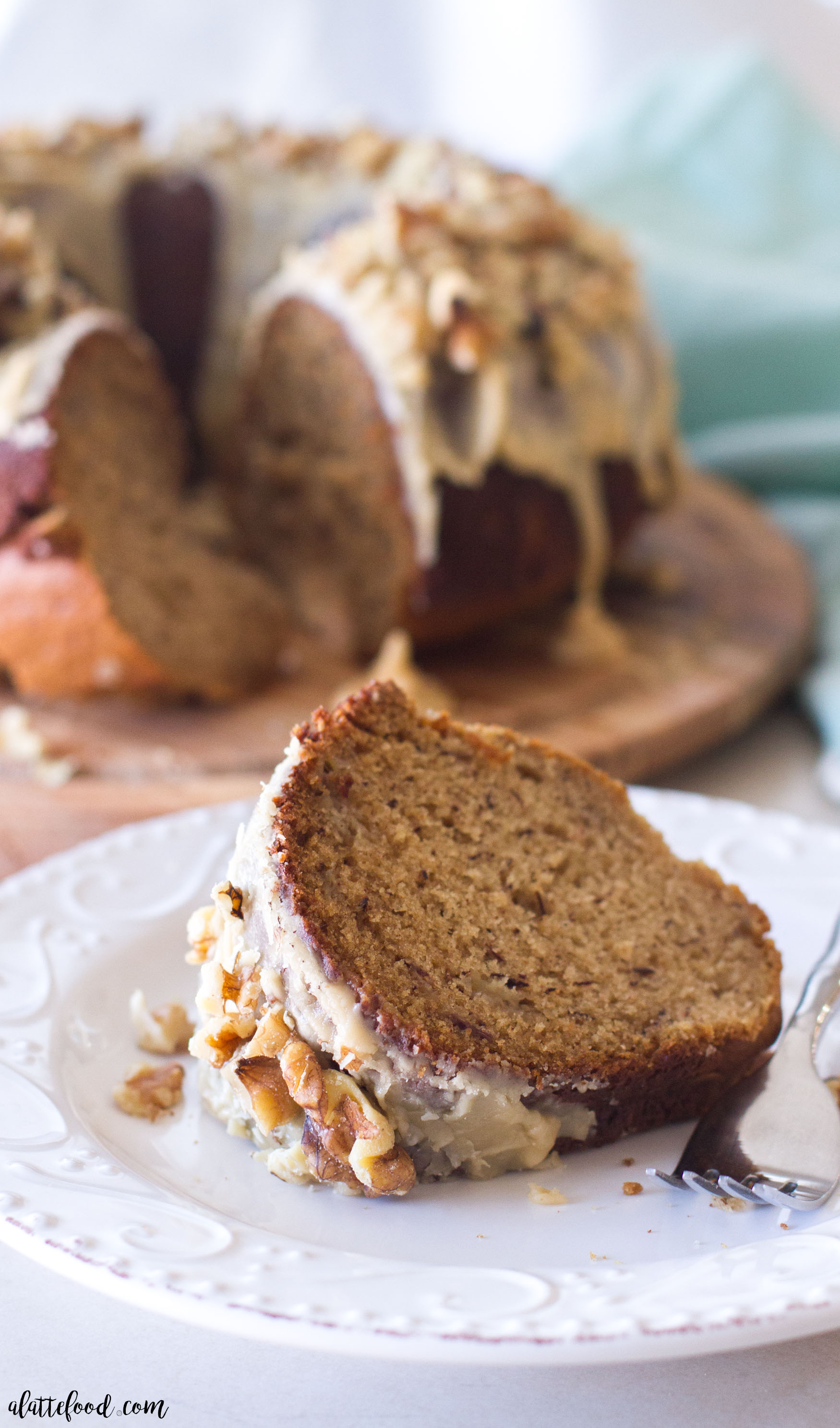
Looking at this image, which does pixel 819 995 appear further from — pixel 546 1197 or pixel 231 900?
pixel 231 900

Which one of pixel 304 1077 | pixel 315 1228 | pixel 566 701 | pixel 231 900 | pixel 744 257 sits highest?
pixel 744 257

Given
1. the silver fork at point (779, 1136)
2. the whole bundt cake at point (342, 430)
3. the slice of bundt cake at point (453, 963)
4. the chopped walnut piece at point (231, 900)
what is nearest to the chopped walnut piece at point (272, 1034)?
the slice of bundt cake at point (453, 963)

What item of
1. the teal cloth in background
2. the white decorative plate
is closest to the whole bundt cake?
the teal cloth in background

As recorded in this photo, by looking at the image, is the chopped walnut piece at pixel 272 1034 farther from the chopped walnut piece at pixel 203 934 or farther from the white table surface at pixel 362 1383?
the white table surface at pixel 362 1383

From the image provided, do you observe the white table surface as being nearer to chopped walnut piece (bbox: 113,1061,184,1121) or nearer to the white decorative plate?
the white decorative plate

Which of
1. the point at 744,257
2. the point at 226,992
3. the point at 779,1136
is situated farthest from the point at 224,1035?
the point at 744,257
